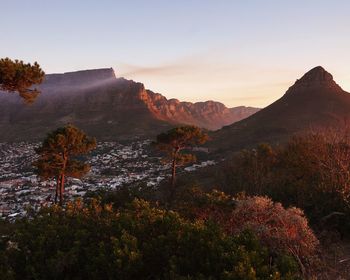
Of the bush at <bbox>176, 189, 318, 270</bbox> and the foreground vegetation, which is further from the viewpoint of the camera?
the bush at <bbox>176, 189, 318, 270</bbox>

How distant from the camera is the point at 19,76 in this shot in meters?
18.6

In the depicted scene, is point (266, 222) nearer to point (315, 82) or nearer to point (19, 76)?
point (19, 76)

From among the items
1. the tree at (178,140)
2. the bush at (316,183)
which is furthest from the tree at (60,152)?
the bush at (316,183)

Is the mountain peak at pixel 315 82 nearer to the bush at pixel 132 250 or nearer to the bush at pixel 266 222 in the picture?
the bush at pixel 266 222

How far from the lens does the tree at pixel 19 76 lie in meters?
18.1

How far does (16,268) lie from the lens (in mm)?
10281

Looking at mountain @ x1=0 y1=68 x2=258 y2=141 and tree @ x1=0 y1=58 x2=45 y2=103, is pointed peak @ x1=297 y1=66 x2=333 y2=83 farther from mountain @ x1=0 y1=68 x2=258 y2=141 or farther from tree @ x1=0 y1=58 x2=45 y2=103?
tree @ x1=0 y1=58 x2=45 y2=103

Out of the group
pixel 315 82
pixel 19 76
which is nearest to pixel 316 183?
pixel 19 76

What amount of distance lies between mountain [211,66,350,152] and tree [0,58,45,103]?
64.8m

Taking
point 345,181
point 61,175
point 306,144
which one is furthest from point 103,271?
point 61,175

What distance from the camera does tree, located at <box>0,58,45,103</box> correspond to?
1806 centimetres

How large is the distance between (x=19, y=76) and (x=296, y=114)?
3548 inches

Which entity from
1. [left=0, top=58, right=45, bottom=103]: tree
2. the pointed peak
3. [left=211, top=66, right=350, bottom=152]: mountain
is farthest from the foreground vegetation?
the pointed peak

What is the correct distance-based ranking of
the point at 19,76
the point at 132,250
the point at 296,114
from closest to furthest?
1. the point at 132,250
2. the point at 19,76
3. the point at 296,114
